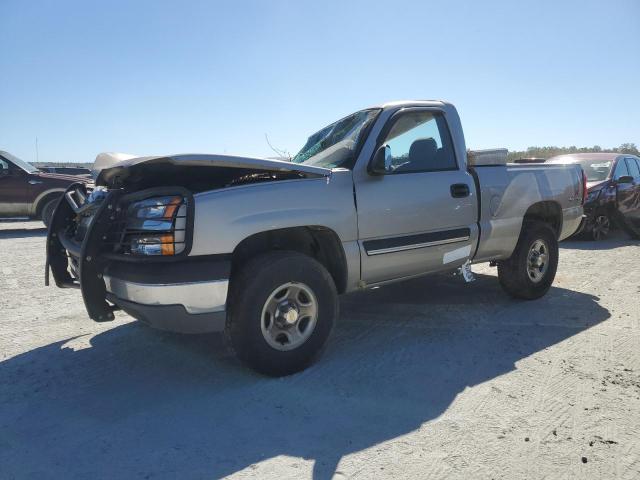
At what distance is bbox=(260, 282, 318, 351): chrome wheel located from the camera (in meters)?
3.34

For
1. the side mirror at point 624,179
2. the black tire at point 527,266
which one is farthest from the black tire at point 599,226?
the black tire at point 527,266

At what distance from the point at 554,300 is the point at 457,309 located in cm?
124

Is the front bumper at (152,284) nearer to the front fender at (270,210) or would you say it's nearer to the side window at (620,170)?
the front fender at (270,210)

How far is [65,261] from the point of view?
3.99 metres

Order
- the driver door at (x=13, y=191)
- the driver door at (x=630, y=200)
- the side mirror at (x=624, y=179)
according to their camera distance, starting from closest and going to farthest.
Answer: the side mirror at (x=624, y=179) < the driver door at (x=630, y=200) < the driver door at (x=13, y=191)

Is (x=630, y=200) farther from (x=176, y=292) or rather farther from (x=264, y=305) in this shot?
(x=176, y=292)

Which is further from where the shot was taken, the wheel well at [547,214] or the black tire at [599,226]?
the black tire at [599,226]

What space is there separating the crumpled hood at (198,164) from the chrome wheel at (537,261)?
291 centimetres

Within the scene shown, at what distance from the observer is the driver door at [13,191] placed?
37.9ft

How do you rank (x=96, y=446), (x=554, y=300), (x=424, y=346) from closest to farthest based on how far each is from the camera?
(x=96, y=446)
(x=424, y=346)
(x=554, y=300)

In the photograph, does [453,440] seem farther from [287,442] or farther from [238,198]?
[238,198]

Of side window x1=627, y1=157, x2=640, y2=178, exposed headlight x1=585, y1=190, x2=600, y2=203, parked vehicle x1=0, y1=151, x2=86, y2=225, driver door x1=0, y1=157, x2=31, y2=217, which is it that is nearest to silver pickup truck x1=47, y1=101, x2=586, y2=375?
exposed headlight x1=585, y1=190, x2=600, y2=203

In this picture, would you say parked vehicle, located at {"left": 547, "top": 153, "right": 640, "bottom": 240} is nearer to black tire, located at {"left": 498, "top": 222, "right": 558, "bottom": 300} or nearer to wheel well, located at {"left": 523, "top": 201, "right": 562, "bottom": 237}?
wheel well, located at {"left": 523, "top": 201, "right": 562, "bottom": 237}

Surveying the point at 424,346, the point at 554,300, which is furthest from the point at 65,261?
the point at 554,300
